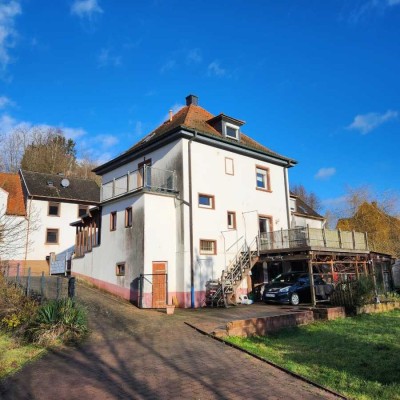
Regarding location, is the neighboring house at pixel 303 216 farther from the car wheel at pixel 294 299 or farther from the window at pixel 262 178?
the car wheel at pixel 294 299

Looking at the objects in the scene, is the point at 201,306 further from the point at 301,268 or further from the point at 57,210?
the point at 57,210

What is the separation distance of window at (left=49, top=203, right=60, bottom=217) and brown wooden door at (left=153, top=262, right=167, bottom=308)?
1815 centimetres

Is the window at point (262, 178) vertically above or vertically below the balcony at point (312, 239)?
above

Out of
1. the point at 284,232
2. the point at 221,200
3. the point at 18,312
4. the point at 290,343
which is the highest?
the point at 221,200

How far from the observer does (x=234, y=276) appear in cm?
2023

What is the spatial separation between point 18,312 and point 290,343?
→ 8.57 meters

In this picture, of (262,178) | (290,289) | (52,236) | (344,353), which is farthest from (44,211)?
(344,353)

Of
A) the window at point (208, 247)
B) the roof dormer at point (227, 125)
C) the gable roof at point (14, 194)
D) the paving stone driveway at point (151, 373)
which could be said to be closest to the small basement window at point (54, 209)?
the gable roof at point (14, 194)

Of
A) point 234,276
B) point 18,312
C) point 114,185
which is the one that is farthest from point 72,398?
point 114,185

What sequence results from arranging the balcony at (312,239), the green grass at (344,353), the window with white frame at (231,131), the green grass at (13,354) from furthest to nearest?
1. the window with white frame at (231,131)
2. the balcony at (312,239)
3. the green grass at (13,354)
4. the green grass at (344,353)

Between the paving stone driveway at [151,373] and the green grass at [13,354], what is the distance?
276 millimetres

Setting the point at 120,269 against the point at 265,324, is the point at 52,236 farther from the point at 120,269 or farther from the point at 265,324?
the point at 265,324

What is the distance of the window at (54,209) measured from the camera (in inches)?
1308

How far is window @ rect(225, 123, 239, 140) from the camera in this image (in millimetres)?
23250
